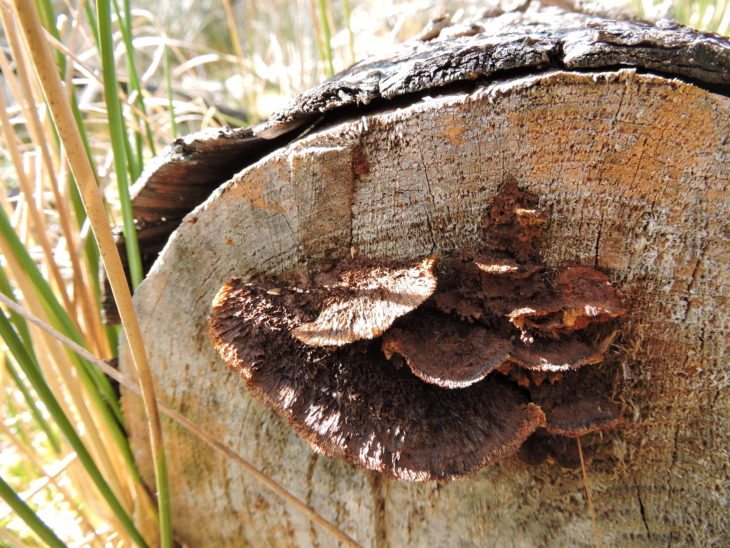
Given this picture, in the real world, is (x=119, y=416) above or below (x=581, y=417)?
below

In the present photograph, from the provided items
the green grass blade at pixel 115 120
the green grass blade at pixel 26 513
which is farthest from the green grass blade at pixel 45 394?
the green grass blade at pixel 115 120

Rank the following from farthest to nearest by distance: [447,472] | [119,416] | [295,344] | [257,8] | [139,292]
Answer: [257,8], [119,416], [139,292], [295,344], [447,472]

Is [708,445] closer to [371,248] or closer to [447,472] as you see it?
[447,472]

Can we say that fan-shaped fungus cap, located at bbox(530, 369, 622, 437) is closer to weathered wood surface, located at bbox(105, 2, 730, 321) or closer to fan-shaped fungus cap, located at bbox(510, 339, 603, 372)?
fan-shaped fungus cap, located at bbox(510, 339, 603, 372)

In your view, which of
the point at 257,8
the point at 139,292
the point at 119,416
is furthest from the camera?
the point at 257,8

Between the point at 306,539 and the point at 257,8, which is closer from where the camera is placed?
the point at 306,539

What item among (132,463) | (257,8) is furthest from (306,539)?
(257,8)

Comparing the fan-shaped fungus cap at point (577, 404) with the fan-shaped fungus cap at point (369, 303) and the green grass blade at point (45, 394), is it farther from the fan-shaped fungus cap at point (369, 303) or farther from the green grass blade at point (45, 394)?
the green grass blade at point (45, 394)
